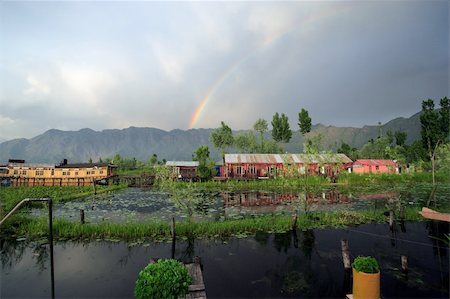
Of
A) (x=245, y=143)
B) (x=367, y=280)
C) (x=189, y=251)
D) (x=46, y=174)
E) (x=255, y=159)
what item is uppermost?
(x=245, y=143)

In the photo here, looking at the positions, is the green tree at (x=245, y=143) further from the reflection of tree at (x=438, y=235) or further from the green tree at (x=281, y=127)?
the reflection of tree at (x=438, y=235)

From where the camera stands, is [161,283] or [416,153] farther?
[416,153]

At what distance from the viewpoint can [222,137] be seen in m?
92.5

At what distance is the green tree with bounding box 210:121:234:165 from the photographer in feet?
303

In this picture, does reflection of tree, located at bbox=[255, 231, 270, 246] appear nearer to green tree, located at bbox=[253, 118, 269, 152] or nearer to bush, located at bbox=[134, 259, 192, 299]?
bush, located at bbox=[134, 259, 192, 299]

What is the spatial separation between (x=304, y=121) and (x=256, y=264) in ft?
257

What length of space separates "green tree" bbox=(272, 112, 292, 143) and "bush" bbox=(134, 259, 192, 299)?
86.4 meters

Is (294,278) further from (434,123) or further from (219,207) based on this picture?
(434,123)

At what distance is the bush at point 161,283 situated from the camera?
7480mm

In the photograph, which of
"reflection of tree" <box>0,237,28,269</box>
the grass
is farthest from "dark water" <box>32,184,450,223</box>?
"reflection of tree" <box>0,237,28,269</box>

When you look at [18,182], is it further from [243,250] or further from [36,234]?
[243,250]

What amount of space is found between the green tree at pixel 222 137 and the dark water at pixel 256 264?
7335 cm

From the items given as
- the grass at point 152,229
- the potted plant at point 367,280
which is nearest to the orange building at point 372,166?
the grass at point 152,229

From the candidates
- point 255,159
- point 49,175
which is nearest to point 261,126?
point 255,159
